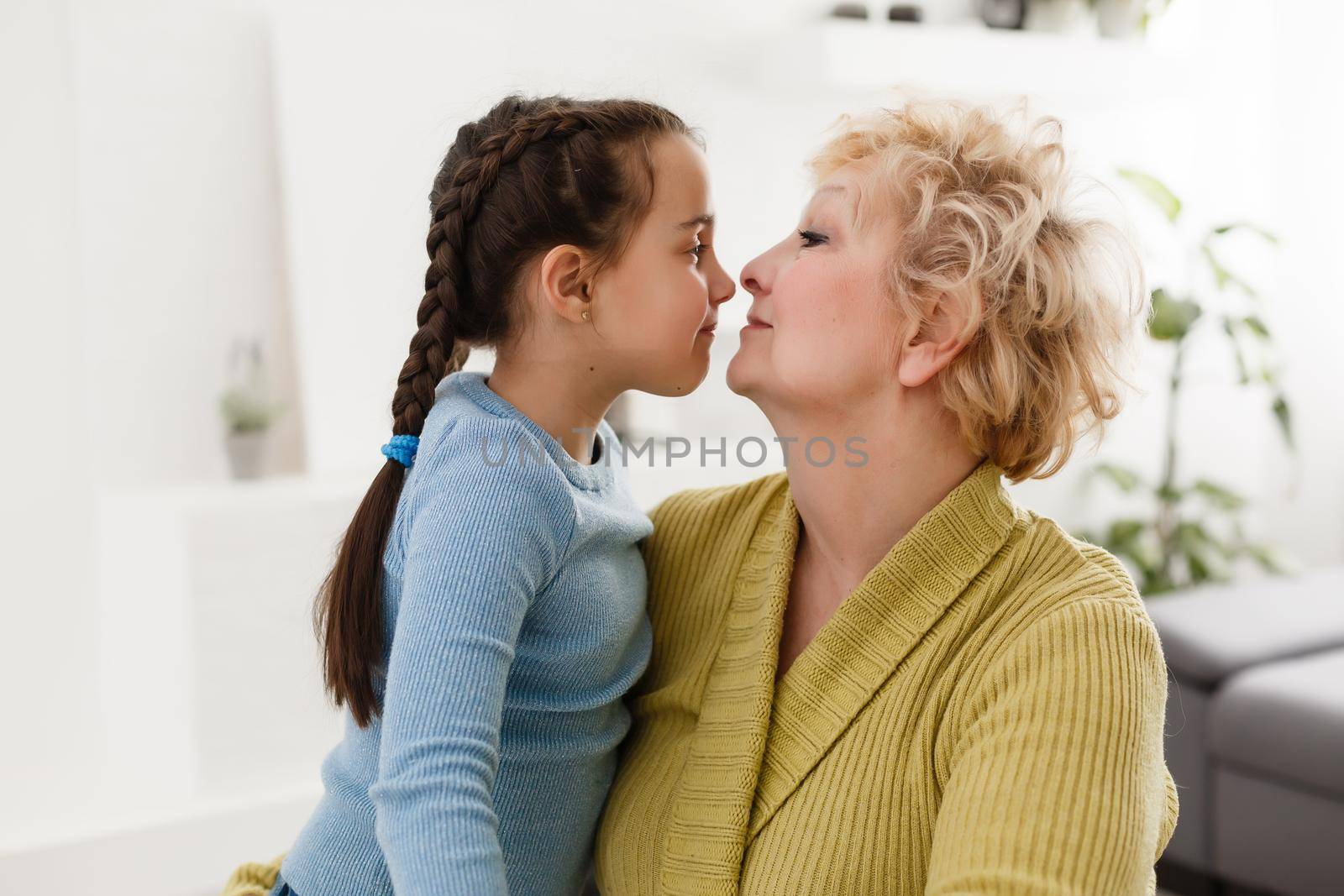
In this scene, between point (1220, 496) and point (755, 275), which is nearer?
point (755, 275)

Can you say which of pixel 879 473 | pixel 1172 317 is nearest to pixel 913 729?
pixel 879 473

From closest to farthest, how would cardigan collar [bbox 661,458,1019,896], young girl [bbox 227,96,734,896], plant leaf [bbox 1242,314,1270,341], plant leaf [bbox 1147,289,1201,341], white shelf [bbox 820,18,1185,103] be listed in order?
young girl [bbox 227,96,734,896] → cardigan collar [bbox 661,458,1019,896] → white shelf [bbox 820,18,1185,103] → plant leaf [bbox 1147,289,1201,341] → plant leaf [bbox 1242,314,1270,341]

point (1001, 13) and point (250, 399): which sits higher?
point (1001, 13)

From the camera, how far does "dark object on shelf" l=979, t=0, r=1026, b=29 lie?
383 centimetres

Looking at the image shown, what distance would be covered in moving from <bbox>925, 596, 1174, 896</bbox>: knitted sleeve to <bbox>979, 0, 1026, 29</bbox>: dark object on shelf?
10.5ft

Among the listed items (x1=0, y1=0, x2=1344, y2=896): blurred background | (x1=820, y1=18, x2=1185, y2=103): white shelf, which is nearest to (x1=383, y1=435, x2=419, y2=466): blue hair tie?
(x1=0, y1=0, x2=1344, y2=896): blurred background

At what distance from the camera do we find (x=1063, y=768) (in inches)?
38.4

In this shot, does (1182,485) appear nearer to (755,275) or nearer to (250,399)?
(250,399)

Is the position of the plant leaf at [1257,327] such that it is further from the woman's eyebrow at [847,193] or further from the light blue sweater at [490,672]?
the light blue sweater at [490,672]

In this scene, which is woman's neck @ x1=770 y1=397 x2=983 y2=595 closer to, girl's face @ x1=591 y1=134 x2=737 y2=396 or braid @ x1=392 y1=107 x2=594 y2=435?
girl's face @ x1=591 y1=134 x2=737 y2=396

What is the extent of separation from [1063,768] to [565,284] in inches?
27.2

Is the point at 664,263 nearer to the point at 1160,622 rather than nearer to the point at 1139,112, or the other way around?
the point at 1160,622

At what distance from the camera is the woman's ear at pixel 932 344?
1.24 metres

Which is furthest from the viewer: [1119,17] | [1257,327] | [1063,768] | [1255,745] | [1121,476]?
[1121,476]
